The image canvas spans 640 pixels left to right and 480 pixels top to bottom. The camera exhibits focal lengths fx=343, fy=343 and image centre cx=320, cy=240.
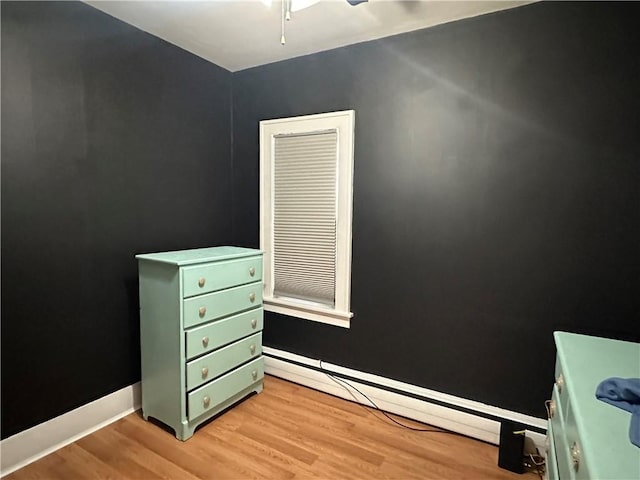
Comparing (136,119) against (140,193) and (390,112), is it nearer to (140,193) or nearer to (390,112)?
(140,193)

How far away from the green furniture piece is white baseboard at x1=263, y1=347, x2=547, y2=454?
20.7 inches

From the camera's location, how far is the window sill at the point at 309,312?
2.44 meters

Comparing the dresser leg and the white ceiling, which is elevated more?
the white ceiling

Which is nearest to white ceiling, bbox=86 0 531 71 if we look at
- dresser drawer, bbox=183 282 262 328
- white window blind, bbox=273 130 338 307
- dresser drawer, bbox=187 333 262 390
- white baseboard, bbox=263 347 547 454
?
white window blind, bbox=273 130 338 307

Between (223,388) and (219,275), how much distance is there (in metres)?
0.72

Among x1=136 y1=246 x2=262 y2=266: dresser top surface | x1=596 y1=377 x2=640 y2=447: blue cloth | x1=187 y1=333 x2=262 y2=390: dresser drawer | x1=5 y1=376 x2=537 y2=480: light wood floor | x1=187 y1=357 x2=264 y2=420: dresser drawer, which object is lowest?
x1=5 y1=376 x2=537 y2=480: light wood floor

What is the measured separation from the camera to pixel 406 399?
220 centimetres

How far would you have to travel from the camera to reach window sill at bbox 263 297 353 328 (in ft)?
8.00

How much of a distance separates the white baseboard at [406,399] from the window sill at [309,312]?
32 cm

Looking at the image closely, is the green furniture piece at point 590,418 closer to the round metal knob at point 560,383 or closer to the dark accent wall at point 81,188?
the round metal knob at point 560,383

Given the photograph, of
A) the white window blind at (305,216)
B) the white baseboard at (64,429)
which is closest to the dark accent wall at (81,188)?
the white baseboard at (64,429)

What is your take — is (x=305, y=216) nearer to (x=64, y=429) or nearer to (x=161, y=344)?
(x=161, y=344)

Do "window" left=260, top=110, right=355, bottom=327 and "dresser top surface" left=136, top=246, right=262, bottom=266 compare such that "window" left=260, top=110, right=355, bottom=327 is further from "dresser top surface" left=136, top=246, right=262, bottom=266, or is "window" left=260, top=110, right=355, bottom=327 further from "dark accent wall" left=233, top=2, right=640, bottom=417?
"dresser top surface" left=136, top=246, right=262, bottom=266

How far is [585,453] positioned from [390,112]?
1.90m
